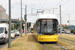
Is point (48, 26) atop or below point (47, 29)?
atop

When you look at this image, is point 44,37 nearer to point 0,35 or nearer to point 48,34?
point 48,34

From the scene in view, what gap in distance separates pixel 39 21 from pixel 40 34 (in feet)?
4.72

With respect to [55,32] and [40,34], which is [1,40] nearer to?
[40,34]

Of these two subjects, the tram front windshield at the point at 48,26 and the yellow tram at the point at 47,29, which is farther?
the tram front windshield at the point at 48,26

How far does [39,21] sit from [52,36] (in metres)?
2.16

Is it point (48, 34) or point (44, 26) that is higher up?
point (44, 26)

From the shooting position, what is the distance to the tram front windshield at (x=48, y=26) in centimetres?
1398

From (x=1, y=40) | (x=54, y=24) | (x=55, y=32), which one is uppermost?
(x=54, y=24)

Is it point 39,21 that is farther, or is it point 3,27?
point 3,27

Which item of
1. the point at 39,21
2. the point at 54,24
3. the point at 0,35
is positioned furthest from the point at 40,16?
the point at 0,35

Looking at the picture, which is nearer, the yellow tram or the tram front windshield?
the yellow tram

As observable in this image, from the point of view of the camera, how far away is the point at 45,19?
14234 mm

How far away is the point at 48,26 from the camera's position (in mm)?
13984

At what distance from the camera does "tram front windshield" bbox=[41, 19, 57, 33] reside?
1398 centimetres
